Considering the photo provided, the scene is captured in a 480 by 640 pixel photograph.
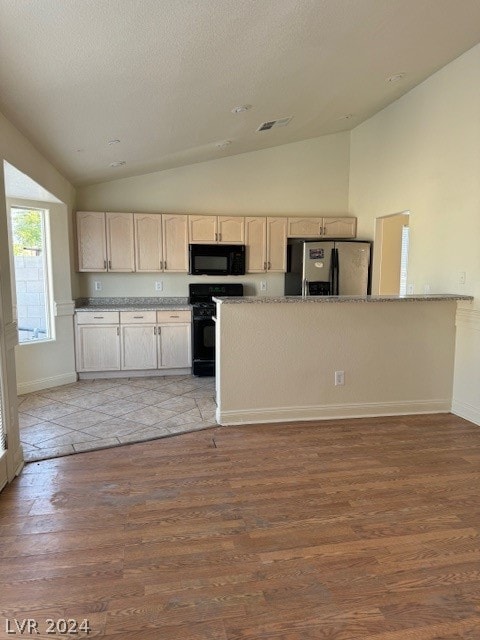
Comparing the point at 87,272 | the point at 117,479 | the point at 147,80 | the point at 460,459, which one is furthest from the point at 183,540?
the point at 87,272

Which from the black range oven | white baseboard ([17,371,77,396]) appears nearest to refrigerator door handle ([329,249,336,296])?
the black range oven

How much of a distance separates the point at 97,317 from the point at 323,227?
10.9 ft

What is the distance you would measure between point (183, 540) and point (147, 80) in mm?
2751

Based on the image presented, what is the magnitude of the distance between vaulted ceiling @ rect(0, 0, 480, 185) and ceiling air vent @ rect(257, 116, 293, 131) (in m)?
0.07

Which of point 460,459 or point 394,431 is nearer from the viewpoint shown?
point 460,459

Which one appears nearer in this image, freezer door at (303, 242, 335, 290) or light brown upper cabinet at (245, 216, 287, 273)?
freezer door at (303, 242, 335, 290)

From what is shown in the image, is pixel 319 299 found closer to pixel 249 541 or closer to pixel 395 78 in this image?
pixel 249 541

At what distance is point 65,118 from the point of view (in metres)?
2.88

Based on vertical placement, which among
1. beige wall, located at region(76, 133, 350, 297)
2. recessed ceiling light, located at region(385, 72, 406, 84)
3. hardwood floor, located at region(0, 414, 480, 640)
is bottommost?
hardwood floor, located at region(0, 414, 480, 640)

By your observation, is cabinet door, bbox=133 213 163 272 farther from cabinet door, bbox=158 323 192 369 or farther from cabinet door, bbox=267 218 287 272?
cabinet door, bbox=267 218 287 272

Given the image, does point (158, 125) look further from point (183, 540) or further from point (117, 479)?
point (183, 540)

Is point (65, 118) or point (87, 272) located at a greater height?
point (65, 118)

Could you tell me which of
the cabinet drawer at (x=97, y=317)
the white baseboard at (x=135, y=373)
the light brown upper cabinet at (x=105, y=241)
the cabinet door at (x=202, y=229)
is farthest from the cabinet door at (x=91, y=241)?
the white baseboard at (x=135, y=373)

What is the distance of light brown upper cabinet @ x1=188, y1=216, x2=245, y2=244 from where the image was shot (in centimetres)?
529
